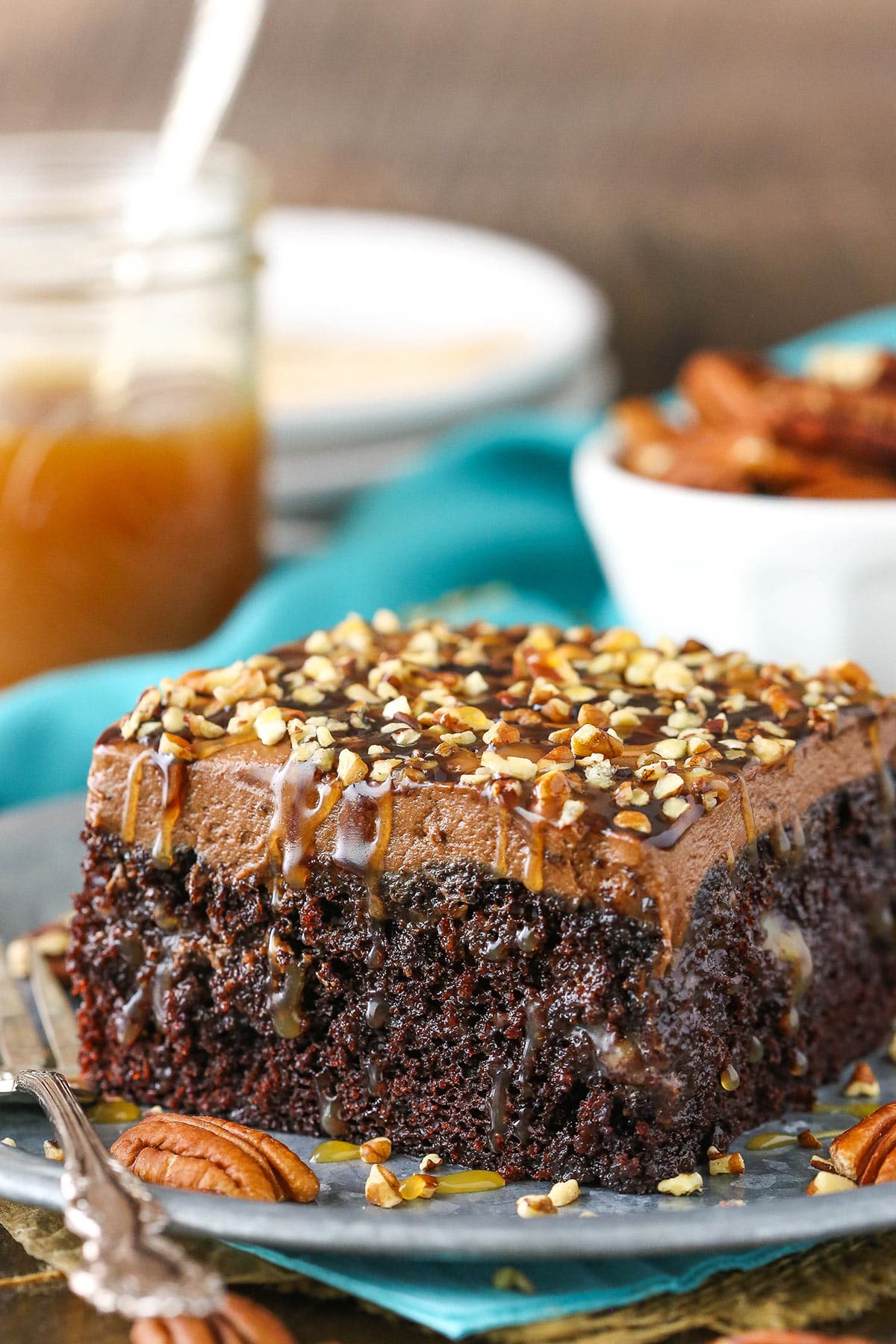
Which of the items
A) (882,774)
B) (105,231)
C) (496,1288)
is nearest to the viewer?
(496,1288)

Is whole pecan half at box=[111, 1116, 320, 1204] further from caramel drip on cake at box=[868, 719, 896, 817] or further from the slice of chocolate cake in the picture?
caramel drip on cake at box=[868, 719, 896, 817]

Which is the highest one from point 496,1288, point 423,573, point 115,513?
point 496,1288

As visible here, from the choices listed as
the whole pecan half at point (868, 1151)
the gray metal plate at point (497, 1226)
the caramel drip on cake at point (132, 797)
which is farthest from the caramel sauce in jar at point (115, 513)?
the whole pecan half at point (868, 1151)

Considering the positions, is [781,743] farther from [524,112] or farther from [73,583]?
[524,112]

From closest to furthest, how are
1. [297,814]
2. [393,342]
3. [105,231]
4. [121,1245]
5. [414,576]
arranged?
[121,1245] < [297,814] < [105,231] < [414,576] < [393,342]

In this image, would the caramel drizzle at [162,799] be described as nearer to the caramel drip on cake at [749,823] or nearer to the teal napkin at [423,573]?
the caramel drip on cake at [749,823]

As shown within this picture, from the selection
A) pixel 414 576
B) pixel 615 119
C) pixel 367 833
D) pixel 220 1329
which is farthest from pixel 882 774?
pixel 615 119

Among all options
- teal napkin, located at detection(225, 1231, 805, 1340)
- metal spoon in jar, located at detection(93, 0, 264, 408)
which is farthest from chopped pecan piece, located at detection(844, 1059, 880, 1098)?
metal spoon in jar, located at detection(93, 0, 264, 408)

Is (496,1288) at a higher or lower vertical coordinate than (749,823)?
lower

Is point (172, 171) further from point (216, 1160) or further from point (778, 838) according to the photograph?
point (216, 1160)
